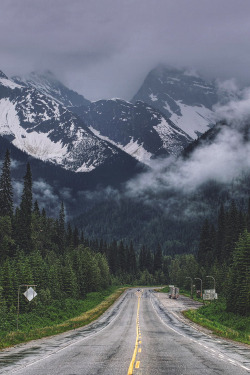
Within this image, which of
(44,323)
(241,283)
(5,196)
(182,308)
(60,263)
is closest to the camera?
(44,323)

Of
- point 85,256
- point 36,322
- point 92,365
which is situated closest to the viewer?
point 92,365

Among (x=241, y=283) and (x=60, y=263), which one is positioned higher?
(x=60, y=263)

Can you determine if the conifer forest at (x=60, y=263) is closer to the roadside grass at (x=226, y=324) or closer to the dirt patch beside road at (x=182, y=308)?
the roadside grass at (x=226, y=324)

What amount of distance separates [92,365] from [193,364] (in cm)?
487

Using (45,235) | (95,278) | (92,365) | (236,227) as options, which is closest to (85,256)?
(95,278)

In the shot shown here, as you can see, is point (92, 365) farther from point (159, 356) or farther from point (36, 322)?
point (36, 322)

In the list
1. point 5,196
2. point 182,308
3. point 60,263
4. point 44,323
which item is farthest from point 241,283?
point 5,196

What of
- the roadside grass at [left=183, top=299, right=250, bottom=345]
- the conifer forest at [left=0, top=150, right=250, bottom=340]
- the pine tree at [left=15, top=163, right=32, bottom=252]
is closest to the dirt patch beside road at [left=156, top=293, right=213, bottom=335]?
the roadside grass at [left=183, top=299, right=250, bottom=345]

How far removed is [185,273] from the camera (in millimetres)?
140750

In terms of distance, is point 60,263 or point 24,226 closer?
point 60,263

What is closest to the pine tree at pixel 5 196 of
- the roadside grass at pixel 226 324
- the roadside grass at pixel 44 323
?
the roadside grass at pixel 44 323

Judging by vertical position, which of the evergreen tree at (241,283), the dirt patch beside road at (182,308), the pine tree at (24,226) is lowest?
the dirt patch beside road at (182,308)

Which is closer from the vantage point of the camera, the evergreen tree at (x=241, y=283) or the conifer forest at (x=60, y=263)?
the evergreen tree at (x=241, y=283)

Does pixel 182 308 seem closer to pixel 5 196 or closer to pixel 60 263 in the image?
pixel 60 263
